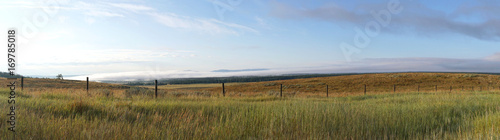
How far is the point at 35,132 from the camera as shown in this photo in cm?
371

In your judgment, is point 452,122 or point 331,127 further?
point 452,122

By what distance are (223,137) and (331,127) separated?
2152 mm

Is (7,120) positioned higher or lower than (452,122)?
higher

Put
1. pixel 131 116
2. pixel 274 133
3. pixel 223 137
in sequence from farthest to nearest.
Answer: pixel 131 116 < pixel 274 133 < pixel 223 137

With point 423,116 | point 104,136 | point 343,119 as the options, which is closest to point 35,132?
point 104,136

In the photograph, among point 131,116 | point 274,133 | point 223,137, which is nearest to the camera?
point 223,137

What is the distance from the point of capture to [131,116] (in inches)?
241

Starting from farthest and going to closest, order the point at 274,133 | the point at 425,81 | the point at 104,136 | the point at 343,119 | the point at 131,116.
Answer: the point at 425,81
the point at 131,116
the point at 343,119
the point at 274,133
the point at 104,136

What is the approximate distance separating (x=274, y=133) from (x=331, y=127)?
1.33 m

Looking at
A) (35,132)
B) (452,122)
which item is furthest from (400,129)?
(35,132)

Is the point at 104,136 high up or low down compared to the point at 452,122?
up

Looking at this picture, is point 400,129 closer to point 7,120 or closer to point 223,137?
point 223,137

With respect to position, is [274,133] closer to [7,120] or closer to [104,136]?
[104,136]

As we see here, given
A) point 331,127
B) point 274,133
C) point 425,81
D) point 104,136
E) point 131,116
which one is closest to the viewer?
point 104,136
